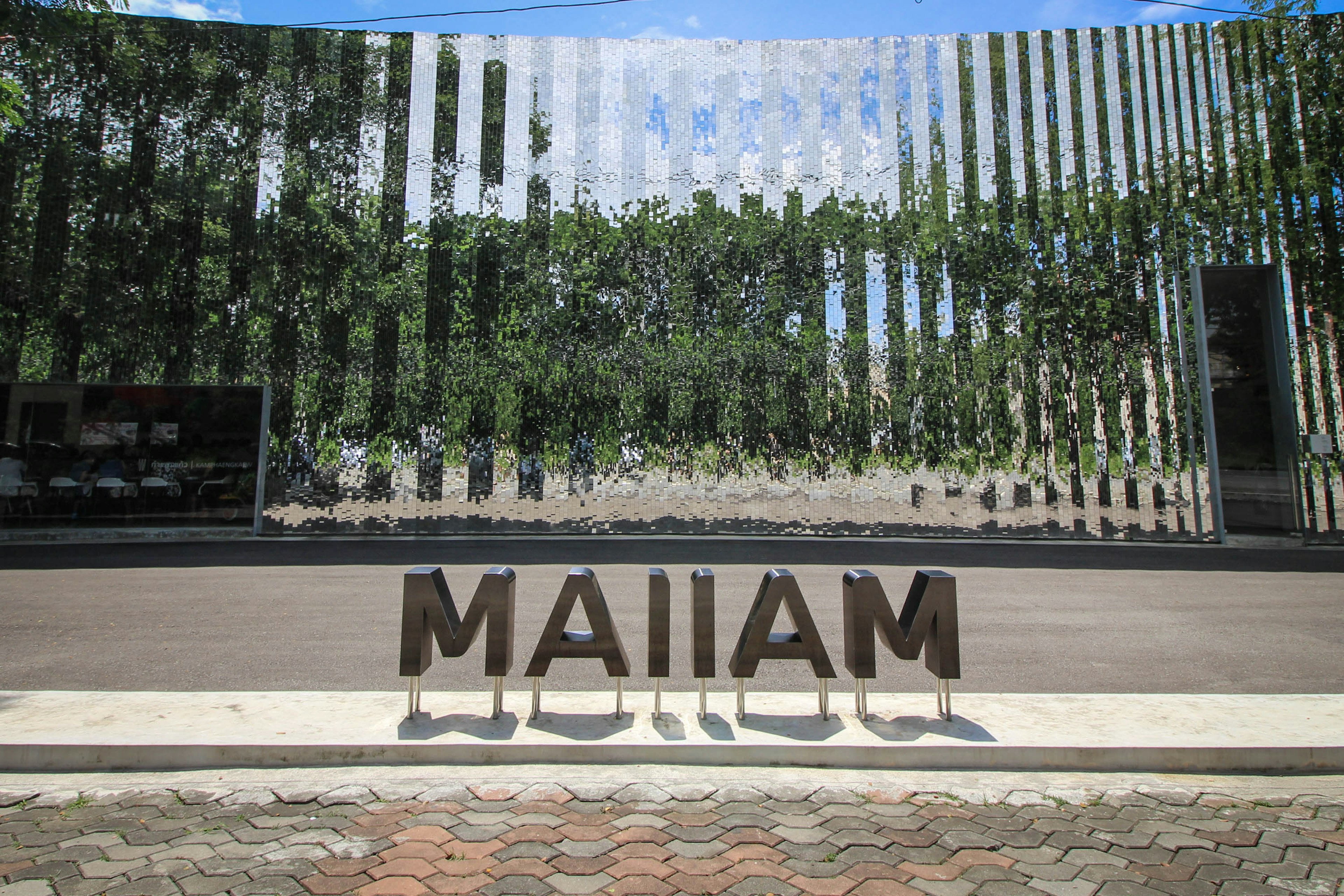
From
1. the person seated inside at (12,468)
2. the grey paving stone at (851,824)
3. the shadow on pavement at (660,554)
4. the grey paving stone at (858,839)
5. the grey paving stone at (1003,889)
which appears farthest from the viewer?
the person seated inside at (12,468)

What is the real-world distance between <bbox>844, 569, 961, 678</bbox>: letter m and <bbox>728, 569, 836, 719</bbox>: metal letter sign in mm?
255

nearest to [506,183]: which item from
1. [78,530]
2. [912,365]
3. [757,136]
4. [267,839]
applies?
[757,136]

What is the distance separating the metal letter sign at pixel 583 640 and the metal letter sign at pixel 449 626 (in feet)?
0.79

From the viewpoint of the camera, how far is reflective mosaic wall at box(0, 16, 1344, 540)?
618 inches

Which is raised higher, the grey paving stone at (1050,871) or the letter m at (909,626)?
the letter m at (909,626)

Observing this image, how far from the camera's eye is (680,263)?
1662 cm

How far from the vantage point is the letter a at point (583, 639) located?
4891 mm

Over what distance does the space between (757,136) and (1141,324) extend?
9574mm

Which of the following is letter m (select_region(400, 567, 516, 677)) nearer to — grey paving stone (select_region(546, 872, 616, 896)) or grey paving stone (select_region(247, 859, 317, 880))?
grey paving stone (select_region(247, 859, 317, 880))

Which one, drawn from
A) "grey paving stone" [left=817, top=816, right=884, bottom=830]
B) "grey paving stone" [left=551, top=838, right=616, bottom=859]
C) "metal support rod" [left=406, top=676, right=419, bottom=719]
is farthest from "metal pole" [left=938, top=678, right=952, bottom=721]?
"metal support rod" [left=406, top=676, right=419, bottom=719]

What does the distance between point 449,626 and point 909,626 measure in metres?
3.19

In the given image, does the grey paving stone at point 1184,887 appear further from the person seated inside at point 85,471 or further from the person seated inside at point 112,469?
the person seated inside at point 85,471

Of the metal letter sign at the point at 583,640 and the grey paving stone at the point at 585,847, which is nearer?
the grey paving stone at the point at 585,847

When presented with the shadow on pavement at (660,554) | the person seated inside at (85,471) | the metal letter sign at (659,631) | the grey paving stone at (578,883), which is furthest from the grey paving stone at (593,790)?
the person seated inside at (85,471)
